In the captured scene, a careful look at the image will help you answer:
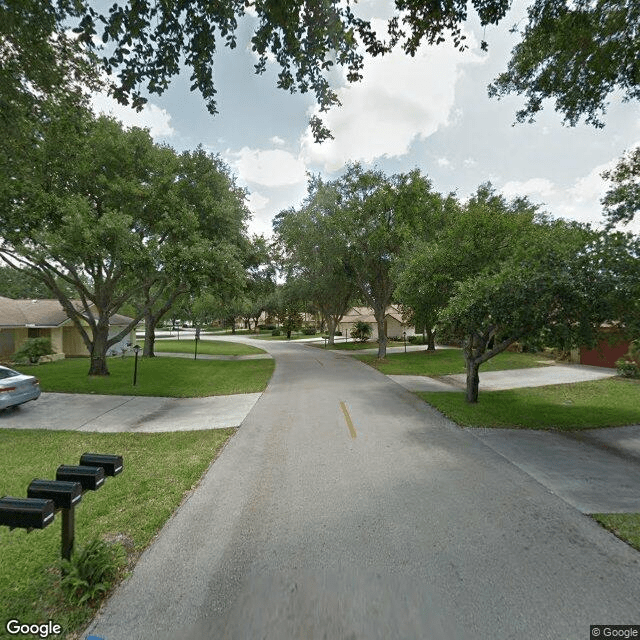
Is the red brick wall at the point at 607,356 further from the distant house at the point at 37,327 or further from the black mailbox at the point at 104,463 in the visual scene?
the distant house at the point at 37,327

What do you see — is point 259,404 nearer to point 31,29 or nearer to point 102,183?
point 31,29

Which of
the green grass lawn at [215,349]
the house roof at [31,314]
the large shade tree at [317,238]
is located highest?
the large shade tree at [317,238]

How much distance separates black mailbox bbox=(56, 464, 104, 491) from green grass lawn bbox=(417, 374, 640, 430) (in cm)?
820

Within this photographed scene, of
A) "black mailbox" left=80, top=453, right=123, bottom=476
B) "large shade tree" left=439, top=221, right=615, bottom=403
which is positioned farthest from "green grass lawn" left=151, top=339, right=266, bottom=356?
"black mailbox" left=80, top=453, right=123, bottom=476

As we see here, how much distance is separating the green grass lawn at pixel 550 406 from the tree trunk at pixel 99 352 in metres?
14.7

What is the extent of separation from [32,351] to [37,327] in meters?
3.39

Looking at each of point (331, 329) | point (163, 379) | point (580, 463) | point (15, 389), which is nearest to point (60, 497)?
point (580, 463)

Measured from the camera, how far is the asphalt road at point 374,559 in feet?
9.53

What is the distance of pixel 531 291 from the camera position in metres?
8.32

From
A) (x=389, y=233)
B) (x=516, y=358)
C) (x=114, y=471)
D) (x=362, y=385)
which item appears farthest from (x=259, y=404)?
(x=516, y=358)

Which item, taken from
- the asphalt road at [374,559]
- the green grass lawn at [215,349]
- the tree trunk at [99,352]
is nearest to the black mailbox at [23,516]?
the asphalt road at [374,559]

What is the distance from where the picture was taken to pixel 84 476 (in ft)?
10.7

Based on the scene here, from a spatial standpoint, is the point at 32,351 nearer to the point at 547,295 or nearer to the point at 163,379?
the point at 163,379

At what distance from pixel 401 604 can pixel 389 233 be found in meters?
21.6
